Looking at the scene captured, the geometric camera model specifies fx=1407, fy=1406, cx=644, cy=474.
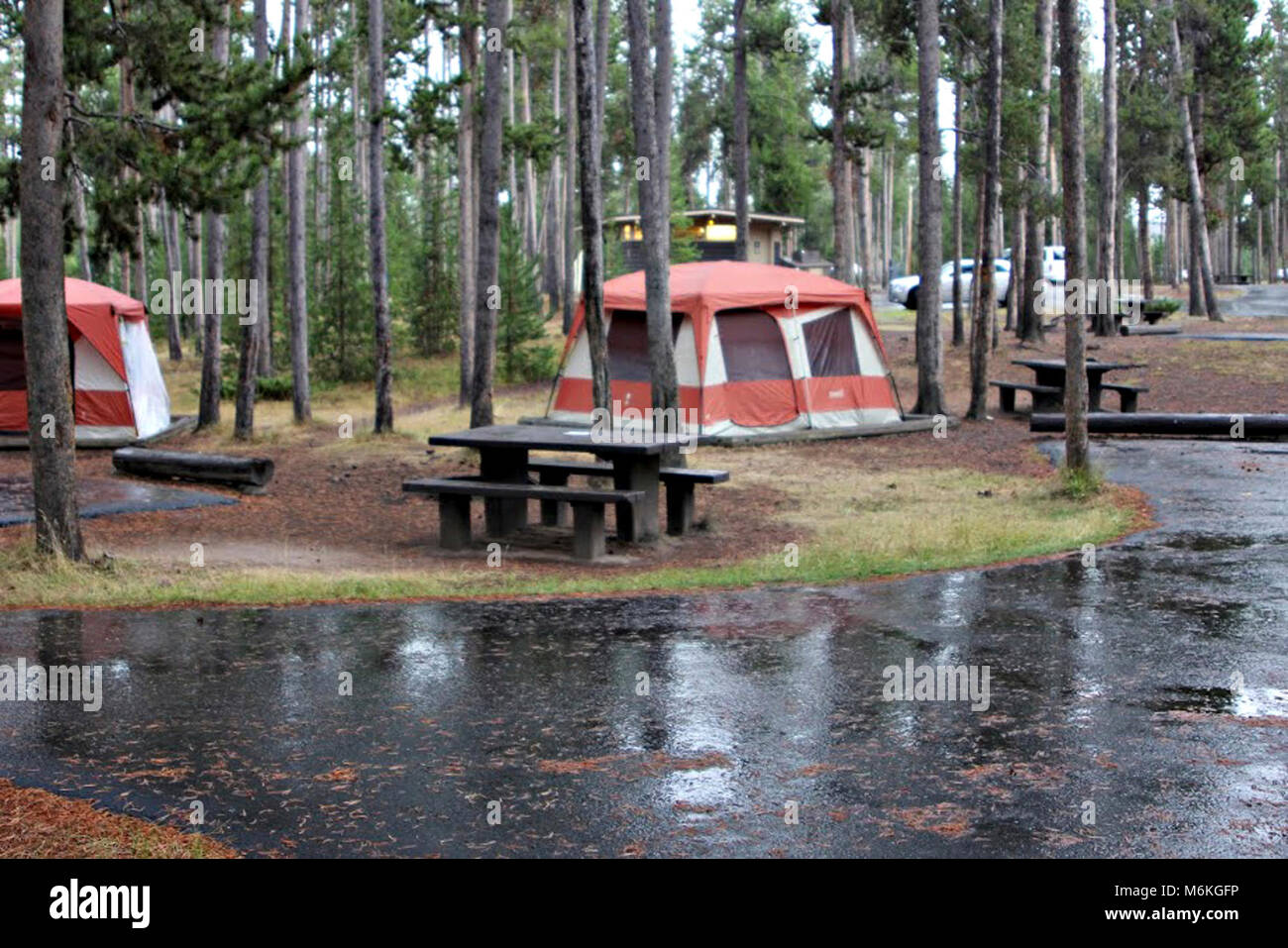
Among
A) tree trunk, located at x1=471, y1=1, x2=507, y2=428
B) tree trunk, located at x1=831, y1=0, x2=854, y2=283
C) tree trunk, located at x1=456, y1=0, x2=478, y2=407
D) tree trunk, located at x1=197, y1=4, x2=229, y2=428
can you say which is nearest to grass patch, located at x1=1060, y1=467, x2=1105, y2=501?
tree trunk, located at x1=471, y1=1, x2=507, y2=428

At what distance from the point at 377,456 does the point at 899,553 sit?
33.5ft

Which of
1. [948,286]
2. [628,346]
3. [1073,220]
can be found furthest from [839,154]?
[948,286]

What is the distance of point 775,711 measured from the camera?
7.30 meters

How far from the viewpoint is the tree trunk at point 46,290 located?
11.2 m

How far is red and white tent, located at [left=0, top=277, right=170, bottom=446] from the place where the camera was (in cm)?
2202

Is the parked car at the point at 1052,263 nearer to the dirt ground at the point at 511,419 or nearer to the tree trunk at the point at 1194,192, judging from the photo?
the tree trunk at the point at 1194,192

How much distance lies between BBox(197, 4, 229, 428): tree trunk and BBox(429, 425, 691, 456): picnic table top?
8.74 m

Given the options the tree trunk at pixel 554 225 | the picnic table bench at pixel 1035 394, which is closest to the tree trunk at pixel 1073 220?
the picnic table bench at pixel 1035 394

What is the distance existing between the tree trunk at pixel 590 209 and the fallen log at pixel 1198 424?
676cm

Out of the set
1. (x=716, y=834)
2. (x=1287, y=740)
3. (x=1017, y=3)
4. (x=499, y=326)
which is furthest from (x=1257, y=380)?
(x=716, y=834)

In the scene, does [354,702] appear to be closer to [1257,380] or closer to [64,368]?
[64,368]

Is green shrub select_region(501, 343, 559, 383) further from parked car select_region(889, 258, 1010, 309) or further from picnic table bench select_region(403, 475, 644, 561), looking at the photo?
picnic table bench select_region(403, 475, 644, 561)

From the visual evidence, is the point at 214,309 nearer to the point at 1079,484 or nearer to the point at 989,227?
the point at 989,227

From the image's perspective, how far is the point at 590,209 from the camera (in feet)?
61.2
